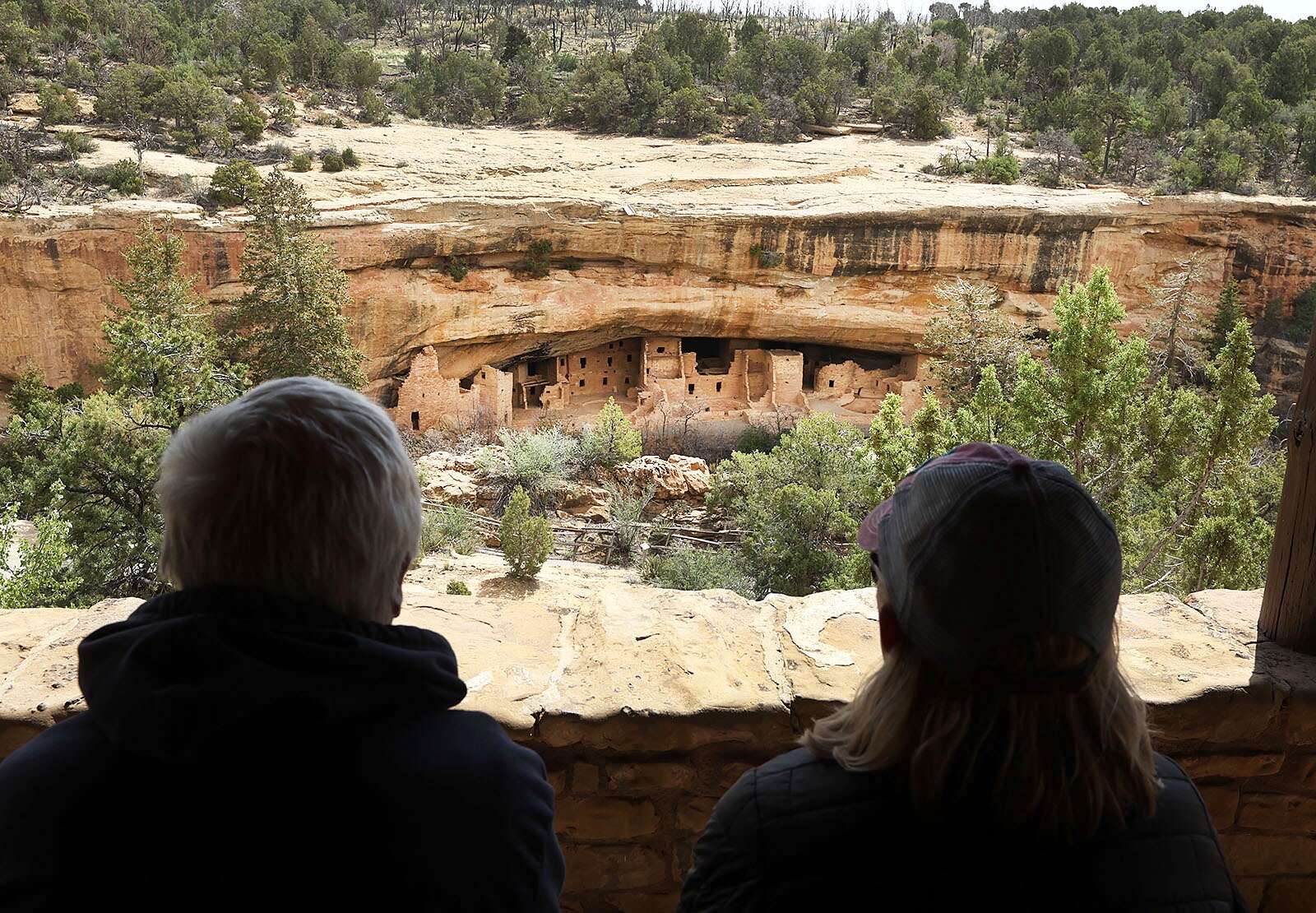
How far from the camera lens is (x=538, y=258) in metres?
14.6

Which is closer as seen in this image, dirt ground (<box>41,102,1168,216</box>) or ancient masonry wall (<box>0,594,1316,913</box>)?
ancient masonry wall (<box>0,594,1316,913</box>)

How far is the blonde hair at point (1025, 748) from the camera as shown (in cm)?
96

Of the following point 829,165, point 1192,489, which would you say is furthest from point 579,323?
point 1192,489

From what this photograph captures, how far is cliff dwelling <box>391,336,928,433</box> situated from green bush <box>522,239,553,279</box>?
1.67m

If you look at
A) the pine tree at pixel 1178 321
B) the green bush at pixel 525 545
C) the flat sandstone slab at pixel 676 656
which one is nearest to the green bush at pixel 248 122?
the green bush at pixel 525 545

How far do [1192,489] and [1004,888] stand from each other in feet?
26.0

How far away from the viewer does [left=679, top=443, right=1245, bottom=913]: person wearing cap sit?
96 cm

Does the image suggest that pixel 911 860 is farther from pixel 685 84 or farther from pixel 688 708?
pixel 685 84

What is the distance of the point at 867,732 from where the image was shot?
103cm

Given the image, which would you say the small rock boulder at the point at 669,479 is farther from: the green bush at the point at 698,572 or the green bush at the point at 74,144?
the green bush at the point at 74,144

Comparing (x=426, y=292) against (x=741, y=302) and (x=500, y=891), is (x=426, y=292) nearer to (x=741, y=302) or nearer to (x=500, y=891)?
(x=741, y=302)

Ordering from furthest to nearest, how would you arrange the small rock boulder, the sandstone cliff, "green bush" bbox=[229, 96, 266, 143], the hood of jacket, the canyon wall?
"green bush" bbox=[229, 96, 266, 143] → the sandstone cliff → the canyon wall → the small rock boulder → the hood of jacket

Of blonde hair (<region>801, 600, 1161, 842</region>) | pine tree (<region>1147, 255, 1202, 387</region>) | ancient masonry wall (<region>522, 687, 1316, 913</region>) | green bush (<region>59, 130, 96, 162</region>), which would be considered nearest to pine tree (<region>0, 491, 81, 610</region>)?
ancient masonry wall (<region>522, 687, 1316, 913</region>)

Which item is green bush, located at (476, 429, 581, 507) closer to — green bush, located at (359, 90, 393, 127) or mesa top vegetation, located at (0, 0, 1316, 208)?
mesa top vegetation, located at (0, 0, 1316, 208)
